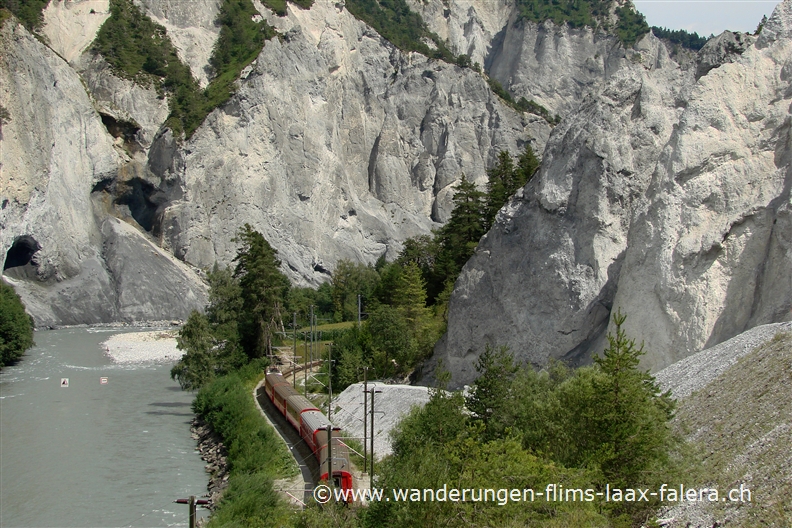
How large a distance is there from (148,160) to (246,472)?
72.6 meters

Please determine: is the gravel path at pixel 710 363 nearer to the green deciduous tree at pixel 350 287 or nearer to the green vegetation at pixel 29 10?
the green deciduous tree at pixel 350 287

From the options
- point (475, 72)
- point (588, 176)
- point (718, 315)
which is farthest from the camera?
point (475, 72)

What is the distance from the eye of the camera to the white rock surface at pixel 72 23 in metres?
96.6

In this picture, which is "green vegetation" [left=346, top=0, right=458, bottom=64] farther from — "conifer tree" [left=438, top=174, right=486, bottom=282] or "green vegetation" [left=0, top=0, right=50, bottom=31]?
"conifer tree" [left=438, top=174, right=486, bottom=282]

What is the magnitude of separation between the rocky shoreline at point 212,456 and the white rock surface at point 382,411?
5.15 m

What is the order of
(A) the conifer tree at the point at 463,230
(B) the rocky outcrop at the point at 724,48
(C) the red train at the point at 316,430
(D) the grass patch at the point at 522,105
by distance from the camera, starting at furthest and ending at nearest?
(D) the grass patch at the point at 522,105, (A) the conifer tree at the point at 463,230, (B) the rocky outcrop at the point at 724,48, (C) the red train at the point at 316,430

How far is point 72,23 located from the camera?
326 feet

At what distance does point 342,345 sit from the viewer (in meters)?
46.3

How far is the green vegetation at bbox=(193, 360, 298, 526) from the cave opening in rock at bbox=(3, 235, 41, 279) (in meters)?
41.0

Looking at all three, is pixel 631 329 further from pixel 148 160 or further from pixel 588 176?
pixel 148 160

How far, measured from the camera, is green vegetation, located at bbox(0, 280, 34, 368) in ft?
164

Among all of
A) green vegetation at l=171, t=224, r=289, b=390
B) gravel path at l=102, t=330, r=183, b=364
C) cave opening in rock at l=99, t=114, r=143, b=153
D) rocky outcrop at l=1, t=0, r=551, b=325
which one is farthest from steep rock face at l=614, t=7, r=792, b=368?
cave opening in rock at l=99, t=114, r=143, b=153

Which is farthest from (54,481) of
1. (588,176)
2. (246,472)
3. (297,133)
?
(297,133)

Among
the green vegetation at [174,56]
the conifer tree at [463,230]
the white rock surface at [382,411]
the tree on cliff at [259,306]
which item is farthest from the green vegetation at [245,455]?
the green vegetation at [174,56]
